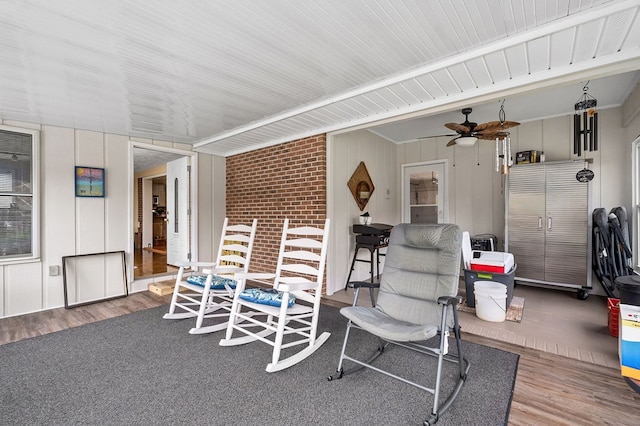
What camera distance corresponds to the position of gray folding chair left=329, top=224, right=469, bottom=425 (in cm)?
205

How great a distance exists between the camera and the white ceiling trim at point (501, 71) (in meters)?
1.87

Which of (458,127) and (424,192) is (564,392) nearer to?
(458,127)

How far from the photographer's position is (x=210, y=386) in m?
2.04

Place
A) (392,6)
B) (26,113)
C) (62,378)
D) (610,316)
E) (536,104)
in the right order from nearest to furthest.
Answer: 1. (392,6)
2. (62,378)
3. (610,316)
4. (26,113)
5. (536,104)

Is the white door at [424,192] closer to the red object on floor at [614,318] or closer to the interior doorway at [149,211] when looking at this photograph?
the red object on floor at [614,318]

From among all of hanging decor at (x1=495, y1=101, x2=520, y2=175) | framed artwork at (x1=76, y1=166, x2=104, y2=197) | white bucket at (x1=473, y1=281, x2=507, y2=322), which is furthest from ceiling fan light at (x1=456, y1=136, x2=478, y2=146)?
framed artwork at (x1=76, y1=166, x2=104, y2=197)

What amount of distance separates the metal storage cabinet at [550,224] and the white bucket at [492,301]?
1676 millimetres

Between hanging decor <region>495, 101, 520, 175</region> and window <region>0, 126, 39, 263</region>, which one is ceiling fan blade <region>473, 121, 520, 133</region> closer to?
hanging decor <region>495, 101, 520, 175</region>

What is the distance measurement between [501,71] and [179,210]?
203 inches

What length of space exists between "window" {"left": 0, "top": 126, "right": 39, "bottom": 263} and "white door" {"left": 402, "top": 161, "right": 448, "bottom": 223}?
5.89m

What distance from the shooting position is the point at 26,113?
3.36 m

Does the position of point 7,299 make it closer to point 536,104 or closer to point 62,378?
point 62,378

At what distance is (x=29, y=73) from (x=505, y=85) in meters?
4.11

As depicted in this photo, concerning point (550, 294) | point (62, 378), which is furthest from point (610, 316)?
point (62, 378)
